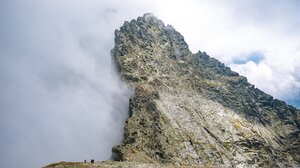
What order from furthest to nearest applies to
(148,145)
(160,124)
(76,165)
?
(160,124), (148,145), (76,165)

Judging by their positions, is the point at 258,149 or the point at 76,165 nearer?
the point at 76,165

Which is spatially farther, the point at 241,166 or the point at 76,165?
the point at 241,166

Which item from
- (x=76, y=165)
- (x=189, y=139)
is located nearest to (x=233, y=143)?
(x=189, y=139)

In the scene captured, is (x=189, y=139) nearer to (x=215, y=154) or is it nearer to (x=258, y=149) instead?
(x=215, y=154)

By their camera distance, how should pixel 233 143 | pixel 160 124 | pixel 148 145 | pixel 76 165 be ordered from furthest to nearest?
pixel 233 143 → pixel 160 124 → pixel 148 145 → pixel 76 165

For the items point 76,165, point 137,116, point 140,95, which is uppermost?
point 140,95

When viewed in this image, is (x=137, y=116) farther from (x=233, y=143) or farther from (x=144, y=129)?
(x=233, y=143)

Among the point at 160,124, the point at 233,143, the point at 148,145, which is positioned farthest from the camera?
the point at 233,143

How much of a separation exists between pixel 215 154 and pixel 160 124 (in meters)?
25.7

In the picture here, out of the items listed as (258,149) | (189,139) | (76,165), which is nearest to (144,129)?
(189,139)

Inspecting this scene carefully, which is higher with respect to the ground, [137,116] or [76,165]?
[137,116]

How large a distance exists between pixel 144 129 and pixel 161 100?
27.4 meters

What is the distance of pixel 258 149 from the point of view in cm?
19700

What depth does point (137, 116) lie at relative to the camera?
181000mm
